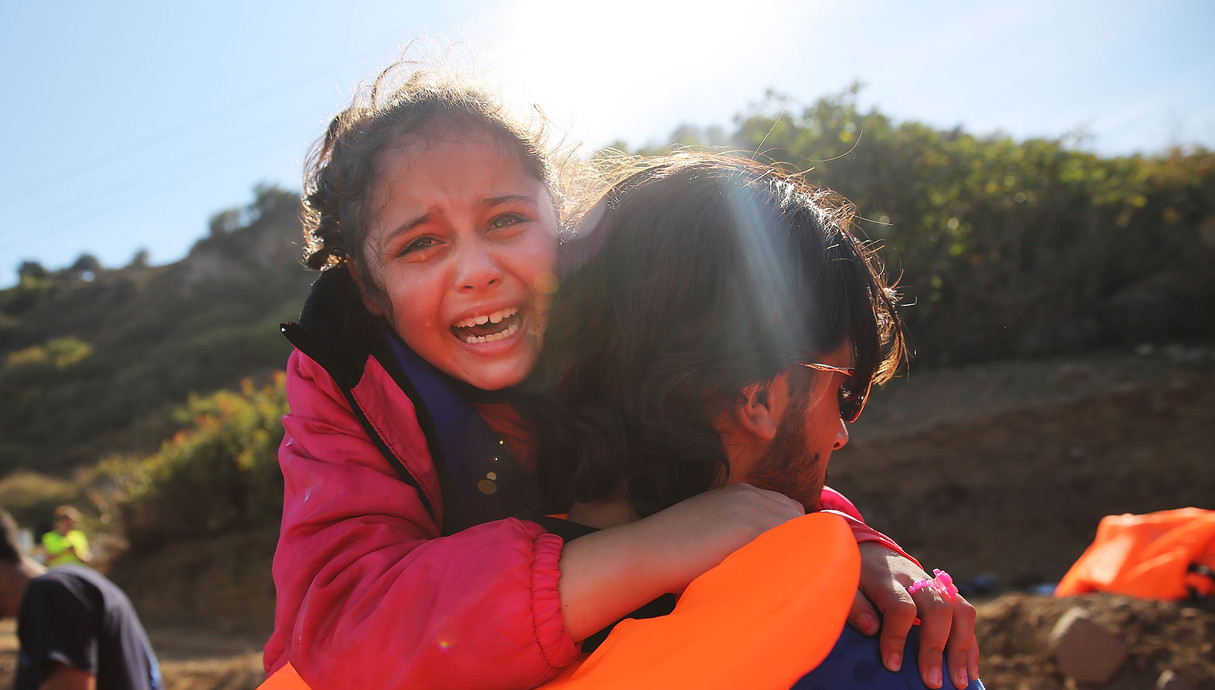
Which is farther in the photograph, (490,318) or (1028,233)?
(1028,233)

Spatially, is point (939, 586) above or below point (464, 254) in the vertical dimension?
below

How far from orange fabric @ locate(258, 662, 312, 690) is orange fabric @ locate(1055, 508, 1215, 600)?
440 cm

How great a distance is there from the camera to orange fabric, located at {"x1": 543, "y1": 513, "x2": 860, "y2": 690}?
966 mm

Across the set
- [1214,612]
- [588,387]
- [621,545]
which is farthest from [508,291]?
[1214,612]

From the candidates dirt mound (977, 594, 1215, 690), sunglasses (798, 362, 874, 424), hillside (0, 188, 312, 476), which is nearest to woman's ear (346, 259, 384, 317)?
sunglasses (798, 362, 874, 424)

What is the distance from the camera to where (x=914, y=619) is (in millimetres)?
1161

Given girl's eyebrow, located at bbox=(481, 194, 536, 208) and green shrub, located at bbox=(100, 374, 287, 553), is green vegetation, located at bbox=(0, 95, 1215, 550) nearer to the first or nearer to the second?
green shrub, located at bbox=(100, 374, 287, 553)

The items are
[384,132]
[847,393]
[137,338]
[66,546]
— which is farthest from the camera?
[137,338]

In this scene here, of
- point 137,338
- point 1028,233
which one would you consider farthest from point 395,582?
point 137,338

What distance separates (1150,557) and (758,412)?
4177mm

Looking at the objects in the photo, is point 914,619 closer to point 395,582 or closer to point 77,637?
point 395,582

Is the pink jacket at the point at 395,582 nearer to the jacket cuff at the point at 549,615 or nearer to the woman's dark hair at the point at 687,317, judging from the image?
the jacket cuff at the point at 549,615

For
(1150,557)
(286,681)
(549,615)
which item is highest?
(549,615)

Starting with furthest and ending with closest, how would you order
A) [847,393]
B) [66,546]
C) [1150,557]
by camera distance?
[66,546] → [1150,557] → [847,393]
